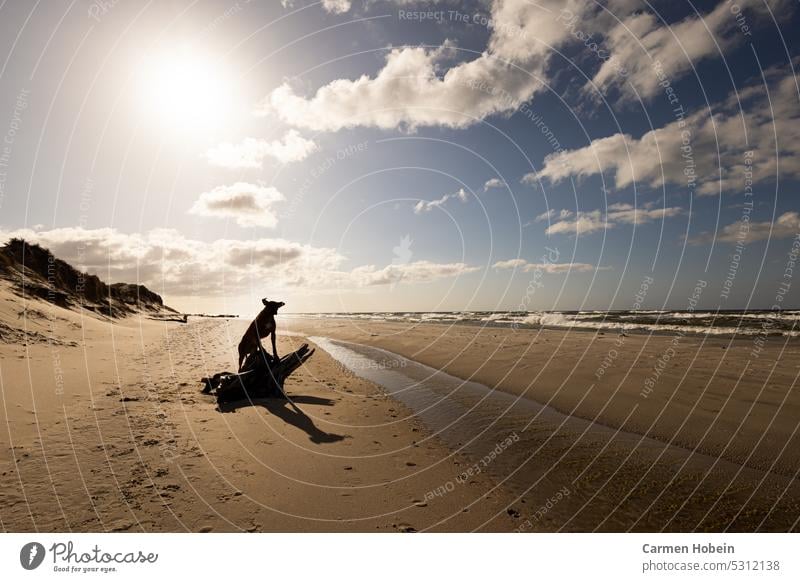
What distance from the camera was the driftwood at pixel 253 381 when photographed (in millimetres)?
11273

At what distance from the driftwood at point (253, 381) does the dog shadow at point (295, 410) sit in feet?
0.90

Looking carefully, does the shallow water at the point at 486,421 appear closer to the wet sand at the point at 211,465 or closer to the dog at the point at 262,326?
the wet sand at the point at 211,465

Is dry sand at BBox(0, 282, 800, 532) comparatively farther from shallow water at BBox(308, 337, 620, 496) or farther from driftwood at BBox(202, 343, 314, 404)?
driftwood at BBox(202, 343, 314, 404)

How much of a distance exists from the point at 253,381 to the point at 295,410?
2.07 meters

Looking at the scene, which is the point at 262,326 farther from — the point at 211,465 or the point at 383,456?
the point at 383,456

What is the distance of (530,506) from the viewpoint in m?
5.88

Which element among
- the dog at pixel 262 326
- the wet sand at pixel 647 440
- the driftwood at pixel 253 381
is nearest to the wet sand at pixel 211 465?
the driftwood at pixel 253 381

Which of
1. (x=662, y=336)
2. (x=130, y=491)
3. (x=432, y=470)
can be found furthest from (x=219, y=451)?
(x=662, y=336)

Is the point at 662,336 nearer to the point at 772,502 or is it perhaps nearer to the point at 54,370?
the point at 772,502

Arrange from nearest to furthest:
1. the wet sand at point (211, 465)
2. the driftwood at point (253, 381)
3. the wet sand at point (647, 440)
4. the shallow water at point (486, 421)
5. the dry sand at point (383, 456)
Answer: the wet sand at point (211, 465) < the dry sand at point (383, 456) < the wet sand at point (647, 440) < the shallow water at point (486, 421) < the driftwood at point (253, 381)

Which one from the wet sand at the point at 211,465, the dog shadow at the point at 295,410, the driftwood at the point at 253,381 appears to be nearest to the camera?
Answer: the wet sand at the point at 211,465

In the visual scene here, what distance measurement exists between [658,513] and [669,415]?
6.26m

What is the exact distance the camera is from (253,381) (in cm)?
1182

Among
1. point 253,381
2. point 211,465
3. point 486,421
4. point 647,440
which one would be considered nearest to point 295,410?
point 253,381
